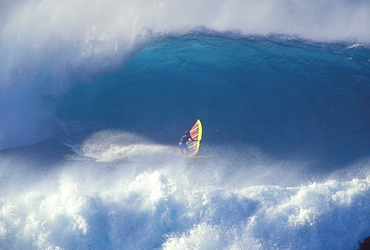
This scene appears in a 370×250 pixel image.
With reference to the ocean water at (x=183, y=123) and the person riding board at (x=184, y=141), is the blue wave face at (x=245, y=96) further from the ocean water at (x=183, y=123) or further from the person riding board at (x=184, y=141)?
the person riding board at (x=184, y=141)

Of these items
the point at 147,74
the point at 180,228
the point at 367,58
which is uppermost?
the point at 367,58

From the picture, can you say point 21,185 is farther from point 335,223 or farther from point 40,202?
point 335,223

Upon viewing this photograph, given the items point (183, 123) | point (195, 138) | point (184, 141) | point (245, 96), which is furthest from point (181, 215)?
point (245, 96)

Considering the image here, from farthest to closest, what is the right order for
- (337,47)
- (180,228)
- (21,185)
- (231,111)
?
1. (337,47)
2. (231,111)
3. (21,185)
4. (180,228)

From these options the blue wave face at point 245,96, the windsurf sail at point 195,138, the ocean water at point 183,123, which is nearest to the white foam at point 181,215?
the ocean water at point 183,123

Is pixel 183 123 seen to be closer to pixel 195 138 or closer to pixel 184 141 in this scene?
pixel 195 138

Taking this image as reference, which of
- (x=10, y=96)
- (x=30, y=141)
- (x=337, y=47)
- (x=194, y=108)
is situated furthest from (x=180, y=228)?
(x=337, y=47)
